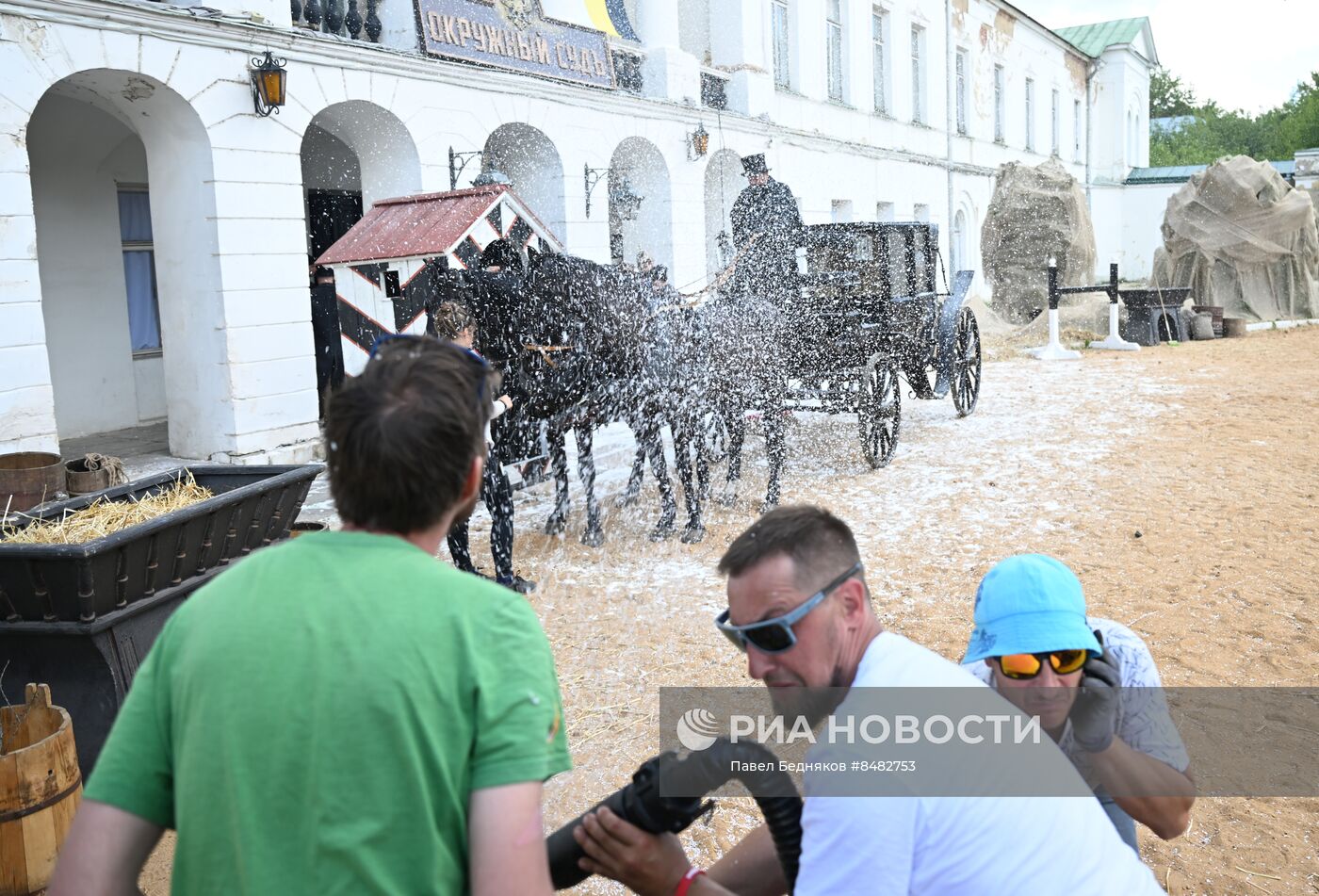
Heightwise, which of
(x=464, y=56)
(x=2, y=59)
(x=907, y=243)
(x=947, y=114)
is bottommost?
(x=907, y=243)

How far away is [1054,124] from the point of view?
121 feet

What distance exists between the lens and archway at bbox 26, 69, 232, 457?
9023 millimetres

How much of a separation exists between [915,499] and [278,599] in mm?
6853

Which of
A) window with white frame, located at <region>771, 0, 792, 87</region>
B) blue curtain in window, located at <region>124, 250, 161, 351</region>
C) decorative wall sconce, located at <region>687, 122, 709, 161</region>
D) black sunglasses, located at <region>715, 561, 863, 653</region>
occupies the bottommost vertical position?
black sunglasses, located at <region>715, 561, 863, 653</region>

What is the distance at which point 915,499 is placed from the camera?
7.75 m

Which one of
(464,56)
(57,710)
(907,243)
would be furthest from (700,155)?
(57,710)

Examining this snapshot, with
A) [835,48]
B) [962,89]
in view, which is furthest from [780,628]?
[962,89]

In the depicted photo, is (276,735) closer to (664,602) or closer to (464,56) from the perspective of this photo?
(664,602)

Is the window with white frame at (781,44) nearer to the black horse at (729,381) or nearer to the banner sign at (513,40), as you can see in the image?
the banner sign at (513,40)

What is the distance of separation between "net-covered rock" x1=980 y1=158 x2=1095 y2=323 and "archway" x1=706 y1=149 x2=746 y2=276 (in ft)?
24.1

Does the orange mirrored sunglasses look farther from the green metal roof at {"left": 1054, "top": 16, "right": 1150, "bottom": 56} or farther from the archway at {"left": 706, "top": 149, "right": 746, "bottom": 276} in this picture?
the green metal roof at {"left": 1054, "top": 16, "right": 1150, "bottom": 56}

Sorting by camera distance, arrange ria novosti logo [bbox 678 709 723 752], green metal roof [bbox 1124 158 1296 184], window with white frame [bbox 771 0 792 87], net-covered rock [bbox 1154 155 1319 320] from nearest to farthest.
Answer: ria novosti logo [bbox 678 709 723 752] < window with white frame [bbox 771 0 792 87] < net-covered rock [bbox 1154 155 1319 320] < green metal roof [bbox 1124 158 1296 184]

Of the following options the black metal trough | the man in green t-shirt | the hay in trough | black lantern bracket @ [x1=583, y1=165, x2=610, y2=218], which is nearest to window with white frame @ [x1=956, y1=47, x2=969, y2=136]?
black lantern bracket @ [x1=583, y1=165, x2=610, y2=218]

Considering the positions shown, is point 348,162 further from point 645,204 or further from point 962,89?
point 962,89
